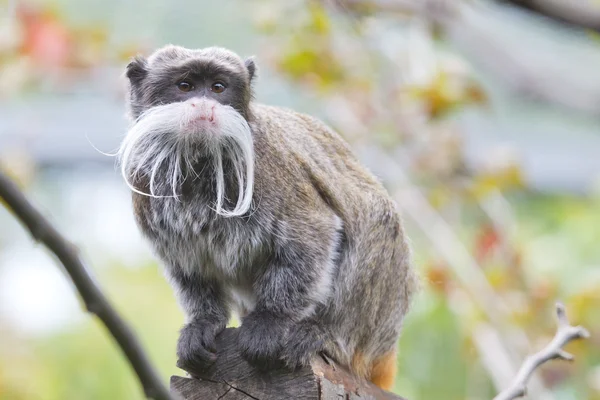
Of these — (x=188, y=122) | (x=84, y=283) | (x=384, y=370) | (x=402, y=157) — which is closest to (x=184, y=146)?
(x=188, y=122)

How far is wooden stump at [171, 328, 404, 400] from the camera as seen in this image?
9.02 ft

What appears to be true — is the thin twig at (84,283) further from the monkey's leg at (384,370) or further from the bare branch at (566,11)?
the monkey's leg at (384,370)

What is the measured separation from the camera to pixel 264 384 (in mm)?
2828

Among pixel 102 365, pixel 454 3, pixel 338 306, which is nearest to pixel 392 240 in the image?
pixel 338 306

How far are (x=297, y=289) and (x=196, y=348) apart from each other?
43 cm

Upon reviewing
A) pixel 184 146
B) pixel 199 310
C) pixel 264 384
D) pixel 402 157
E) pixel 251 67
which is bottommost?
pixel 264 384

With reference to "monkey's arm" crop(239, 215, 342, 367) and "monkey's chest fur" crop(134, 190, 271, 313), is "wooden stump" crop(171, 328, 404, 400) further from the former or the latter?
"monkey's chest fur" crop(134, 190, 271, 313)

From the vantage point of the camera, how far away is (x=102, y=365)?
25.0ft

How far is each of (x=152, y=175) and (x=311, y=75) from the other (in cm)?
289

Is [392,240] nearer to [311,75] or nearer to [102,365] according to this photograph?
[311,75]

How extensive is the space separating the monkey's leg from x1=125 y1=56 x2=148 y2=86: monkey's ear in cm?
147

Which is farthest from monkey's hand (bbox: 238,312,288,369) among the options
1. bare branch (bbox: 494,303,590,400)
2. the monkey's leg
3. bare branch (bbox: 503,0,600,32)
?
bare branch (bbox: 503,0,600,32)

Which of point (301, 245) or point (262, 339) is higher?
point (301, 245)

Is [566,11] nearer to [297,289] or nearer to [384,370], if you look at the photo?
[297,289]
